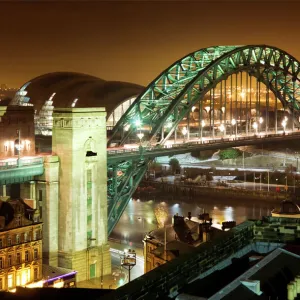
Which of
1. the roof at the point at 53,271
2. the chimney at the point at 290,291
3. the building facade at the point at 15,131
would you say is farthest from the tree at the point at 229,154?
the chimney at the point at 290,291

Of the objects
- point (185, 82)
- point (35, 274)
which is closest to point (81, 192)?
point (35, 274)

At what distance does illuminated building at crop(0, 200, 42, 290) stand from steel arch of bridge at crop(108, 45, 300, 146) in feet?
54.4

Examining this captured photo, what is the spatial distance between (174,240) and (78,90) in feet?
165

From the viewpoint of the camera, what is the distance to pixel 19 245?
3331 centimetres

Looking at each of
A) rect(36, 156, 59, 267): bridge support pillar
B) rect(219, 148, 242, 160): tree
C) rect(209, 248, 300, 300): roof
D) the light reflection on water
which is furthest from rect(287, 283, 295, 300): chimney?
rect(219, 148, 242, 160): tree

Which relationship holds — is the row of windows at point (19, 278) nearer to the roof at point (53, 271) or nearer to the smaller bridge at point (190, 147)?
the roof at point (53, 271)

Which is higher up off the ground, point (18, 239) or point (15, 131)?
point (15, 131)

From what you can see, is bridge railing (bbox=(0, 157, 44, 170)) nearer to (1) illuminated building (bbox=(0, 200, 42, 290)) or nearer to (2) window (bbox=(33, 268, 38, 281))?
(1) illuminated building (bbox=(0, 200, 42, 290))

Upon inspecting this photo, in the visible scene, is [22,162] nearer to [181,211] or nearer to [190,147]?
[190,147]

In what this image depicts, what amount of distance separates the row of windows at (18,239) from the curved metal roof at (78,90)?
44.0 metres

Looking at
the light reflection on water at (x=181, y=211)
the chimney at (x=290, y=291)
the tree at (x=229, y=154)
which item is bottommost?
the light reflection on water at (x=181, y=211)

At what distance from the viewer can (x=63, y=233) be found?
36.3m

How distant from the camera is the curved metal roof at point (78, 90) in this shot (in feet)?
265

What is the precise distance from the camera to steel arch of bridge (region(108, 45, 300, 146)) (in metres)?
52.7
